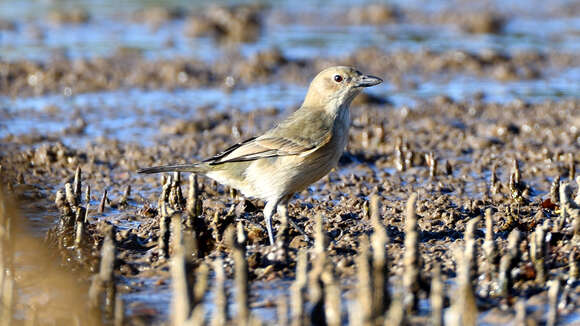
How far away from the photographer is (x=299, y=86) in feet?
43.8

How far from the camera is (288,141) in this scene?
6.73m

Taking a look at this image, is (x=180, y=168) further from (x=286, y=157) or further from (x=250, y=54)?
(x=250, y=54)

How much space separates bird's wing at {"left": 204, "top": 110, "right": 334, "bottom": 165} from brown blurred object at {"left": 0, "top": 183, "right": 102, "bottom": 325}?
155 centimetres

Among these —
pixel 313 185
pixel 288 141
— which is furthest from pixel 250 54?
pixel 288 141

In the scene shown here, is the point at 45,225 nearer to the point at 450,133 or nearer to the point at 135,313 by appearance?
the point at 135,313

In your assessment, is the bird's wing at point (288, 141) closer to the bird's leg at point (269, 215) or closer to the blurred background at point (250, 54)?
the bird's leg at point (269, 215)

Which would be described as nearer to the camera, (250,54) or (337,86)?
(337,86)

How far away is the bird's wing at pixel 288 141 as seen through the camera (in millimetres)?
6617

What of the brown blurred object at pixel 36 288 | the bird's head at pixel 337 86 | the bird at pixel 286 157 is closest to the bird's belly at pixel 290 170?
the bird at pixel 286 157

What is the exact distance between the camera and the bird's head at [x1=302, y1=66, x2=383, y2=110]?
7.08 m

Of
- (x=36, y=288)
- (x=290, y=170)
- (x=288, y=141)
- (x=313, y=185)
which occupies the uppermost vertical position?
(x=288, y=141)

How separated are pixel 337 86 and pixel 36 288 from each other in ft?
9.86

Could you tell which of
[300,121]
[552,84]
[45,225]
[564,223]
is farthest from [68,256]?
[552,84]

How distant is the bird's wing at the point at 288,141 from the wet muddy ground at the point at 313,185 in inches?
21.1
